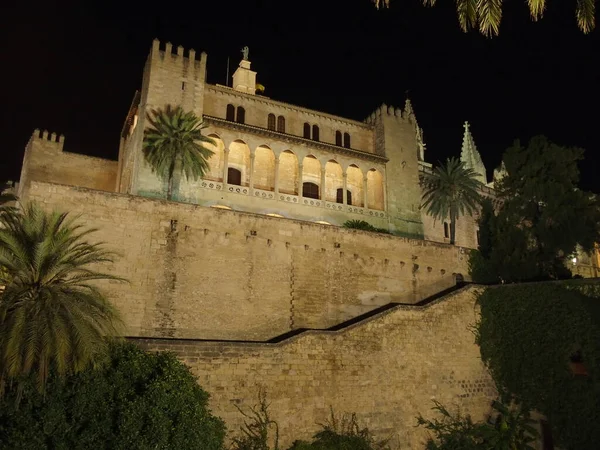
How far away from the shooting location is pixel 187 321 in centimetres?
2077

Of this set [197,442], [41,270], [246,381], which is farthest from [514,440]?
[41,270]

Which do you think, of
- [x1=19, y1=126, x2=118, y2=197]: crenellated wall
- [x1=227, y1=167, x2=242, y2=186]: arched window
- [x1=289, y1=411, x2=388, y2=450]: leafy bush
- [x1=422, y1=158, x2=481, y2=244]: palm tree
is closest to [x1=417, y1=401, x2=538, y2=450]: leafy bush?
[x1=289, y1=411, x2=388, y2=450]: leafy bush

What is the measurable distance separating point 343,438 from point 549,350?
9.40 meters

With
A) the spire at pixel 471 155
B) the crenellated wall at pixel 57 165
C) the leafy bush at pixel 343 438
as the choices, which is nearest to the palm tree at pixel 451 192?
the leafy bush at pixel 343 438

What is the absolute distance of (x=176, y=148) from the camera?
2759 cm

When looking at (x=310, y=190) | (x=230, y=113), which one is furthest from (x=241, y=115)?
(x=310, y=190)

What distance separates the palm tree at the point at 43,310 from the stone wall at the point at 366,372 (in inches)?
93.7

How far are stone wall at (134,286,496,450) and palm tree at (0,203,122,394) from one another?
238 cm

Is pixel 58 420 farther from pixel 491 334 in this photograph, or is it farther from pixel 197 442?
pixel 491 334

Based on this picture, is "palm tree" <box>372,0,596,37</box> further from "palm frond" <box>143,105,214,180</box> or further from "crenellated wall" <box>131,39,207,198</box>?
"crenellated wall" <box>131,39,207,198</box>

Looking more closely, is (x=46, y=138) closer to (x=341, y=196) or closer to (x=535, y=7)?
(x=341, y=196)

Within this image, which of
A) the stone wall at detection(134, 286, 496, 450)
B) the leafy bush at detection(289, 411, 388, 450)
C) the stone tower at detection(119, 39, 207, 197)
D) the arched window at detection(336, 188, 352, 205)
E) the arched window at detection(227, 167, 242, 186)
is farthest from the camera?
the arched window at detection(336, 188, 352, 205)

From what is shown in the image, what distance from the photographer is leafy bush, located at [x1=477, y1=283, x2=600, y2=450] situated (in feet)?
61.0

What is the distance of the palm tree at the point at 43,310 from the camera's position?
454 inches
